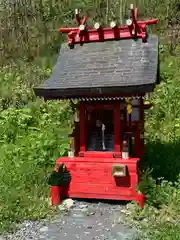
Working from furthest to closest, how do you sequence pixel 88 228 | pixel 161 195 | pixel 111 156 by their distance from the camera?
pixel 111 156
pixel 161 195
pixel 88 228

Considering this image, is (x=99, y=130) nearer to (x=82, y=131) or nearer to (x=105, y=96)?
(x=82, y=131)

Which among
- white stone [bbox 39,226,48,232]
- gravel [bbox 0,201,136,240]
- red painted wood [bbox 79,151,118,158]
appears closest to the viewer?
gravel [bbox 0,201,136,240]

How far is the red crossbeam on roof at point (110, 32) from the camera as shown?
7.58 meters

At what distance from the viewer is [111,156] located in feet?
24.2

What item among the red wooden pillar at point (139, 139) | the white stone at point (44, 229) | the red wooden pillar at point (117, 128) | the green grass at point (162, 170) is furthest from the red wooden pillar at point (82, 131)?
the white stone at point (44, 229)

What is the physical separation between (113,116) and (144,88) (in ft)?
4.26

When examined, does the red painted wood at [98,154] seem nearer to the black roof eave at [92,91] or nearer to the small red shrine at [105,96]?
the small red shrine at [105,96]

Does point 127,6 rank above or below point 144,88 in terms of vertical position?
above

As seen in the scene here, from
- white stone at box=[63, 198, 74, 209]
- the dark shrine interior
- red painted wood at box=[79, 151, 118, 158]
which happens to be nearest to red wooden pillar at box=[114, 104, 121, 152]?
red painted wood at box=[79, 151, 118, 158]

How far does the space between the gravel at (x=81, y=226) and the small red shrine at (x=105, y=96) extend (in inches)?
11.6

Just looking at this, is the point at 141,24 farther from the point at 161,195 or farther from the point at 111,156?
the point at 161,195

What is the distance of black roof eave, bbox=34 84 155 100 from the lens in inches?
261

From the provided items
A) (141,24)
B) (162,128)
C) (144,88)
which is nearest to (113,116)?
(144,88)

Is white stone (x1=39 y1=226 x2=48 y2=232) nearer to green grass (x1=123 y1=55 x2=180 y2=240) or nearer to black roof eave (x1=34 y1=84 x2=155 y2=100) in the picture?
green grass (x1=123 y1=55 x2=180 y2=240)
